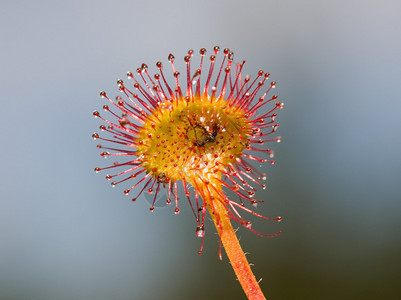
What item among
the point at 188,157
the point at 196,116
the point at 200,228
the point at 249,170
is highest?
the point at 196,116

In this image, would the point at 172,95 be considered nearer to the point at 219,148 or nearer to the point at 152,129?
the point at 152,129

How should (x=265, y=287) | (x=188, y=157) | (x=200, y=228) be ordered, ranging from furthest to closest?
(x=265, y=287)
(x=188, y=157)
(x=200, y=228)

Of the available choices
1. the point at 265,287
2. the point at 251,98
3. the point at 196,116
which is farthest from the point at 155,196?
the point at 265,287

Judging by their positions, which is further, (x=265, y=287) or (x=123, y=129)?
(x=265, y=287)

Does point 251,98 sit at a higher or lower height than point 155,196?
higher

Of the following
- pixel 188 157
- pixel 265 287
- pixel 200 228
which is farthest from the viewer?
pixel 265 287

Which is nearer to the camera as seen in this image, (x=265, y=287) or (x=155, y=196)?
(x=155, y=196)

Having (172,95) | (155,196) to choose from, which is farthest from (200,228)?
(172,95)

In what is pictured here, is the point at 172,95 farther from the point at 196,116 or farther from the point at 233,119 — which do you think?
the point at 233,119

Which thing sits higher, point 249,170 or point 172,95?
point 172,95
